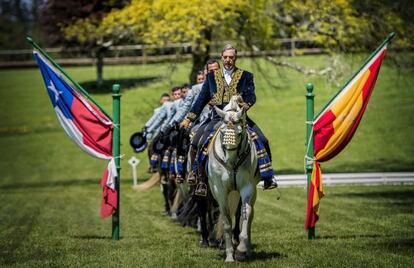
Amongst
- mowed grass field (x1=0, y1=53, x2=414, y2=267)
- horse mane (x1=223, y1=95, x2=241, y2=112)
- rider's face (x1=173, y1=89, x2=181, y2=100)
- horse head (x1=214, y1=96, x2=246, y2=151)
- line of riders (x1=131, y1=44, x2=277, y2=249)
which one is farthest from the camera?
rider's face (x1=173, y1=89, x2=181, y2=100)

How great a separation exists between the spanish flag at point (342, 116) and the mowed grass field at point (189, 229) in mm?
753

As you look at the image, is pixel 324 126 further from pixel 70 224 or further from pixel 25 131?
pixel 25 131

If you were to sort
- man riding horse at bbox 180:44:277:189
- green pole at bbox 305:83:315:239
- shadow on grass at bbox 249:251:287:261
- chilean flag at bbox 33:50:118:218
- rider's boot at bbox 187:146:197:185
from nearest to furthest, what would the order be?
shadow on grass at bbox 249:251:287:261, man riding horse at bbox 180:44:277:189, rider's boot at bbox 187:146:197:185, green pole at bbox 305:83:315:239, chilean flag at bbox 33:50:118:218

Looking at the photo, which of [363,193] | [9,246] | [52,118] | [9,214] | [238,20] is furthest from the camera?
[52,118]

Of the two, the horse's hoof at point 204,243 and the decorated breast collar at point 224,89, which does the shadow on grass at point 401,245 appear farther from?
the decorated breast collar at point 224,89

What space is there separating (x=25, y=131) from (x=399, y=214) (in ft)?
117

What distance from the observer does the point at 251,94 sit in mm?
11469

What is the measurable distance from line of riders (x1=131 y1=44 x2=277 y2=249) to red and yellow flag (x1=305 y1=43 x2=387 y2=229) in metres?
1.52

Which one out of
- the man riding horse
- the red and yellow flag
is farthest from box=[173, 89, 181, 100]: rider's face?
the man riding horse

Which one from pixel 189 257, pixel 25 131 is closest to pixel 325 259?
pixel 189 257

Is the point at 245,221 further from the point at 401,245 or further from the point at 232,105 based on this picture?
the point at 401,245

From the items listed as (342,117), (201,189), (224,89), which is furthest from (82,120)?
(342,117)

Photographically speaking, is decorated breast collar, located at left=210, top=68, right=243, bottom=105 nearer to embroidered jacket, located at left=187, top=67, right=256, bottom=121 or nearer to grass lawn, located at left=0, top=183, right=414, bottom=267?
embroidered jacket, located at left=187, top=67, right=256, bottom=121

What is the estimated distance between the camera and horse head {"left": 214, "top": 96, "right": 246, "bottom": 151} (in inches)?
410
